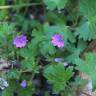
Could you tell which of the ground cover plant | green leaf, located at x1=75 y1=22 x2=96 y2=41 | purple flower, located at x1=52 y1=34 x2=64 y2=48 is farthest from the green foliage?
green leaf, located at x1=75 y1=22 x2=96 y2=41

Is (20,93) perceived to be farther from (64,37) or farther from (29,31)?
(29,31)

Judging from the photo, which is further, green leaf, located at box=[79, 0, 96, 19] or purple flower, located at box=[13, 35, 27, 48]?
green leaf, located at box=[79, 0, 96, 19]

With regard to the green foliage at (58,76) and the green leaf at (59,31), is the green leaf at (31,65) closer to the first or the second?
the green foliage at (58,76)

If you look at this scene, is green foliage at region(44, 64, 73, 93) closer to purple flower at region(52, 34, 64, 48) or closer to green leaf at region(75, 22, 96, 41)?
purple flower at region(52, 34, 64, 48)

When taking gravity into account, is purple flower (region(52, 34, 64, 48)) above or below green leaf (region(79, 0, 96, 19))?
below

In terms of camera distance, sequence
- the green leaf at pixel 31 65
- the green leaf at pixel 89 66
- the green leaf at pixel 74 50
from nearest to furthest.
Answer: the green leaf at pixel 89 66 < the green leaf at pixel 31 65 < the green leaf at pixel 74 50

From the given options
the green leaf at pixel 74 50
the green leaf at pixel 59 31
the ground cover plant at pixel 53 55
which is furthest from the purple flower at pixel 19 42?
the green leaf at pixel 74 50

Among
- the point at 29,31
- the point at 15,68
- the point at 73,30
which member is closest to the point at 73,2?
the point at 73,30
